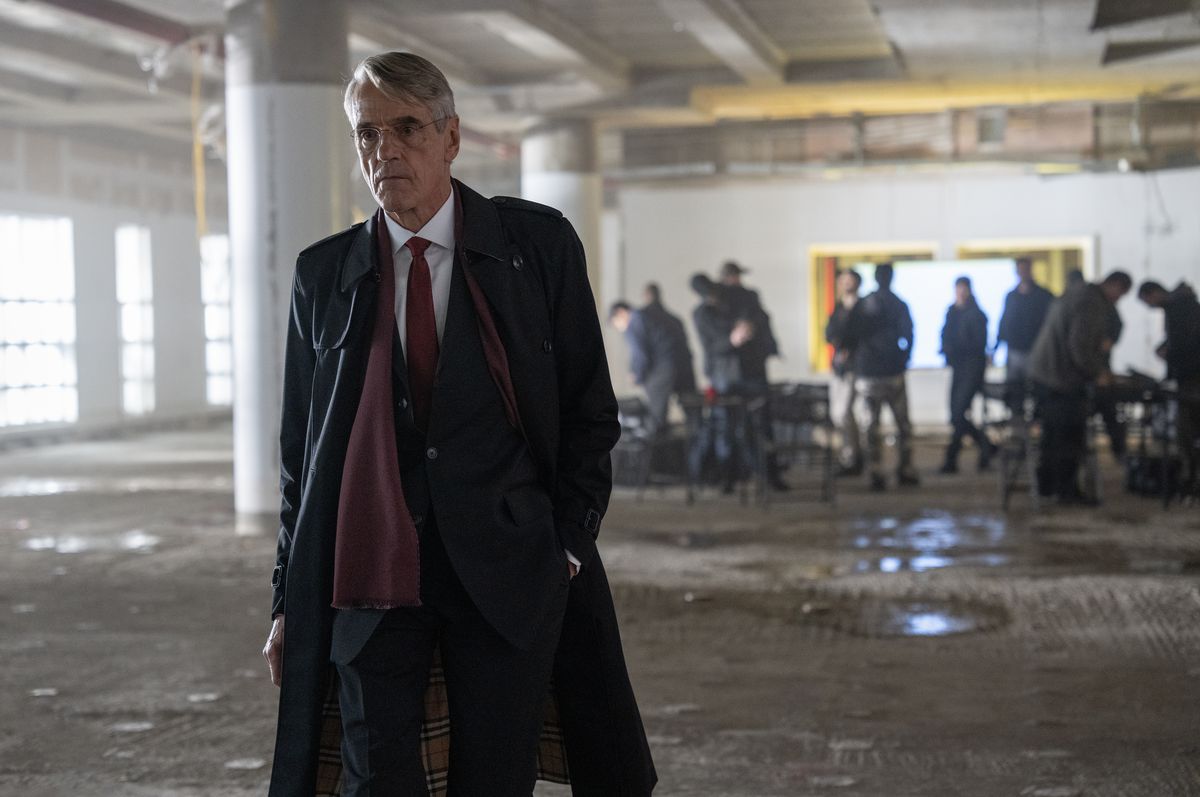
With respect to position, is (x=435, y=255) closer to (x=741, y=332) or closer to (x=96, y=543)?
(x=96, y=543)

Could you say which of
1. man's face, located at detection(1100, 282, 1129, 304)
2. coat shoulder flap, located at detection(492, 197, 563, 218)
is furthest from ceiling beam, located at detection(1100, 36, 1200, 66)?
coat shoulder flap, located at detection(492, 197, 563, 218)

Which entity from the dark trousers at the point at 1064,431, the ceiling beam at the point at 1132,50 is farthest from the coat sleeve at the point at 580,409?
the ceiling beam at the point at 1132,50

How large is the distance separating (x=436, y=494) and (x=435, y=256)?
0.44 m

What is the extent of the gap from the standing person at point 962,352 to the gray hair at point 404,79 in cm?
1261

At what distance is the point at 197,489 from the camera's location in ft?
46.9

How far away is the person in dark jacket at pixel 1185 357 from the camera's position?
1181 cm

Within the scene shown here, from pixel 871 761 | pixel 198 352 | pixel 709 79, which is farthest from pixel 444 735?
pixel 198 352

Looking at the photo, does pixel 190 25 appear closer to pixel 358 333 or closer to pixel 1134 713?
pixel 1134 713

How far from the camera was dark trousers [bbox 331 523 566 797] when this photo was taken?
2646 mm

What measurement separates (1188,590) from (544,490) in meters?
6.18

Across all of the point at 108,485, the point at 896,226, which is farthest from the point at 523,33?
the point at 896,226

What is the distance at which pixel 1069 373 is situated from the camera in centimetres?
1152

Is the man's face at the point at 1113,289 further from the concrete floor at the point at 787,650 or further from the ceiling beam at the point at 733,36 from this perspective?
the ceiling beam at the point at 733,36

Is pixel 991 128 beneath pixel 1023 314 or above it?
above
